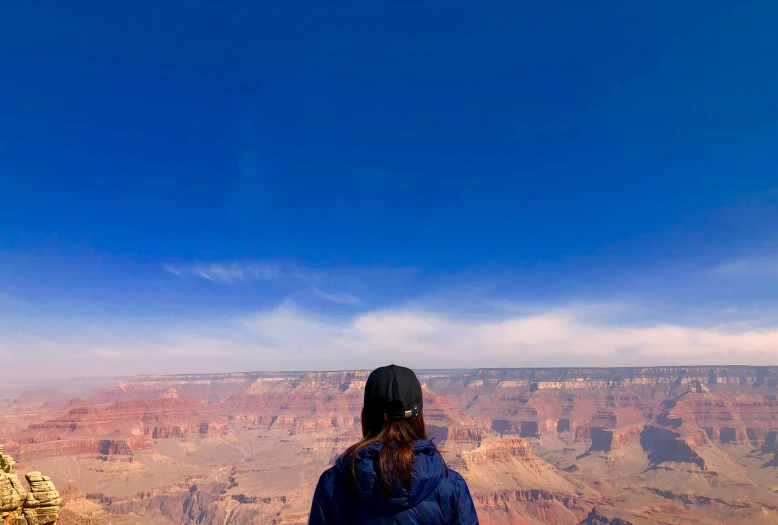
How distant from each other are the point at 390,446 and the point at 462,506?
2.31 feet

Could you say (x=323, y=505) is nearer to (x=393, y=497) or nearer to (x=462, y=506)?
(x=393, y=497)

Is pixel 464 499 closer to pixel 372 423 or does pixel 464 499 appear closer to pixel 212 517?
pixel 372 423

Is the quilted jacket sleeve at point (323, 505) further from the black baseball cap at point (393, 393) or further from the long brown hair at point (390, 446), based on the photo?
the black baseball cap at point (393, 393)

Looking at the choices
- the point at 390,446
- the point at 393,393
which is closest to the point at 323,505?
the point at 390,446

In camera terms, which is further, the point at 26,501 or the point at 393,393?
the point at 26,501

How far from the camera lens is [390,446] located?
10.5 feet

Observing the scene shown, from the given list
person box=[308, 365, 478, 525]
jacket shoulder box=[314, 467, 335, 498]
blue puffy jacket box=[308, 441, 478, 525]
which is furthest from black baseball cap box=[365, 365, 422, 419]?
jacket shoulder box=[314, 467, 335, 498]

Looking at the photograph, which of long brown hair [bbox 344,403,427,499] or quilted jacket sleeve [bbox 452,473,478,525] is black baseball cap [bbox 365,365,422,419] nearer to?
long brown hair [bbox 344,403,427,499]

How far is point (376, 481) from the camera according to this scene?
3.06 metres

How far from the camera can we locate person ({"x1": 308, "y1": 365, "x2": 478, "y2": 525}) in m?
3.08

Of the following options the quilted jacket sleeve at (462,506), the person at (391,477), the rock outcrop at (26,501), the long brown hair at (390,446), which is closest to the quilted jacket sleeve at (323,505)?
the person at (391,477)

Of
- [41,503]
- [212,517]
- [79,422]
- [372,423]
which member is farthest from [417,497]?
[79,422]

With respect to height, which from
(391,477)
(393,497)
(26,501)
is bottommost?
(26,501)

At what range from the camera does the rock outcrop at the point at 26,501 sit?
42.1 feet
